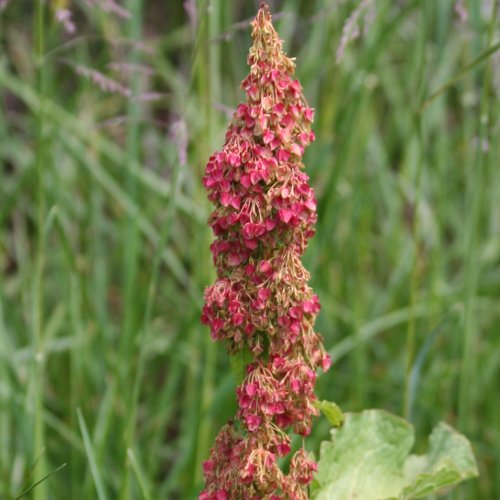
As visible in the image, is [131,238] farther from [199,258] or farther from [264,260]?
[264,260]

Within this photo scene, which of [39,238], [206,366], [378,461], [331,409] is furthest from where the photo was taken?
[206,366]

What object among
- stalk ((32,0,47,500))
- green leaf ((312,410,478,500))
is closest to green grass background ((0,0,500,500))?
stalk ((32,0,47,500))

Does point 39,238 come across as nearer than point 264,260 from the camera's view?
No

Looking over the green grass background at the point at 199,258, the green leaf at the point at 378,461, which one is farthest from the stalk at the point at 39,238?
the green leaf at the point at 378,461

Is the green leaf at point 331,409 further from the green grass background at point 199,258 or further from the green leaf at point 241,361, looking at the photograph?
the green grass background at point 199,258

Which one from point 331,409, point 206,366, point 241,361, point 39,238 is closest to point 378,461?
point 331,409

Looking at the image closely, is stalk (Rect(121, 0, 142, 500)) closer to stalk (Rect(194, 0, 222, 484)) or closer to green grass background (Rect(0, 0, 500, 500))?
green grass background (Rect(0, 0, 500, 500))

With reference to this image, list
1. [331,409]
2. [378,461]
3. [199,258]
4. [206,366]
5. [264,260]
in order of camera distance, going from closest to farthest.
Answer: [264,260]
[331,409]
[378,461]
[206,366]
[199,258]
